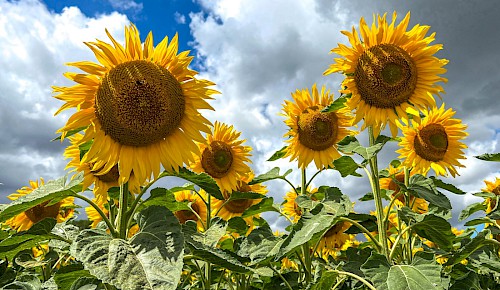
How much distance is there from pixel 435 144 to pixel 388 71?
1.97 m

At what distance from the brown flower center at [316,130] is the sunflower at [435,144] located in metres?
0.91

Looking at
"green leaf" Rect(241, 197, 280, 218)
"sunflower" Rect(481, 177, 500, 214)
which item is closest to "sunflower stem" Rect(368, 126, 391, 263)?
"green leaf" Rect(241, 197, 280, 218)

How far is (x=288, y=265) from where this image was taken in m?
8.84

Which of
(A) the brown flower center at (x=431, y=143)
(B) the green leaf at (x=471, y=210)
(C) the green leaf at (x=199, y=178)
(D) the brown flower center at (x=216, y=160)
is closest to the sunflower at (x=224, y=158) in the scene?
(D) the brown flower center at (x=216, y=160)

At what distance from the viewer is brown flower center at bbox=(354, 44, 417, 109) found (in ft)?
13.5

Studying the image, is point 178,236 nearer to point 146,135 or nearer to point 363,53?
point 146,135

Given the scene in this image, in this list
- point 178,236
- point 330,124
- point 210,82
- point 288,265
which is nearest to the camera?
point 178,236

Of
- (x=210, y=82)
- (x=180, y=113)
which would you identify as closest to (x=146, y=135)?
(x=180, y=113)

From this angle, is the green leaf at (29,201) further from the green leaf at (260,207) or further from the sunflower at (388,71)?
the sunflower at (388,71)

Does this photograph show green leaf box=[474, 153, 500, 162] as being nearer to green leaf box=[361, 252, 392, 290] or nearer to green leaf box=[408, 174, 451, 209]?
green leaf box=[408, 174, 451, 209]

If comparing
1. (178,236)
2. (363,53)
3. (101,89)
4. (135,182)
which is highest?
(363,53)

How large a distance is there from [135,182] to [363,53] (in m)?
2.40

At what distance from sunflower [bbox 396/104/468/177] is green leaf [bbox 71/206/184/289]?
3.91 m

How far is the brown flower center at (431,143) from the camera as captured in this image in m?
5.61
